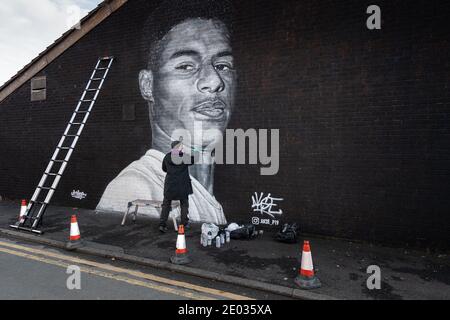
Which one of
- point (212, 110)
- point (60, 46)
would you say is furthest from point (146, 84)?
point (60, 46)

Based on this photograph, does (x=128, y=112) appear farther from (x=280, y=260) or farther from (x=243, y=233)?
(x=280, y=260)

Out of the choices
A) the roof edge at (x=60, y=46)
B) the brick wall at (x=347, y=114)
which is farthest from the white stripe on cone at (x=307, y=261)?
the roof edge at (x=60, y=46)

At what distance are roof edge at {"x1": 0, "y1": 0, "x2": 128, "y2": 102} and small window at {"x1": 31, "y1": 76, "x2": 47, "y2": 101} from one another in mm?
270

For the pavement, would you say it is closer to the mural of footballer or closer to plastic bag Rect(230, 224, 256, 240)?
plastic bag Rect(230, 224, 256, 240)

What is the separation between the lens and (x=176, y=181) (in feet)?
23.4

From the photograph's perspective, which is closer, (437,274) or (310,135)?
(437,274)

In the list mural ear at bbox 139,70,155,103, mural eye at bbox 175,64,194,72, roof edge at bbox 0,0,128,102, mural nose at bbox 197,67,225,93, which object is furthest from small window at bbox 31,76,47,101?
mural nose at bbox 197,67,225,93

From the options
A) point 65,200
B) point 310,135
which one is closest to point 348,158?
point 310,135

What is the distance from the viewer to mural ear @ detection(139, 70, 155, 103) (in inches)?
347

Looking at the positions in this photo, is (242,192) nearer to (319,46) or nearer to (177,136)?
(177,136)

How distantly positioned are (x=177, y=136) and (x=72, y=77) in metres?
4.36
